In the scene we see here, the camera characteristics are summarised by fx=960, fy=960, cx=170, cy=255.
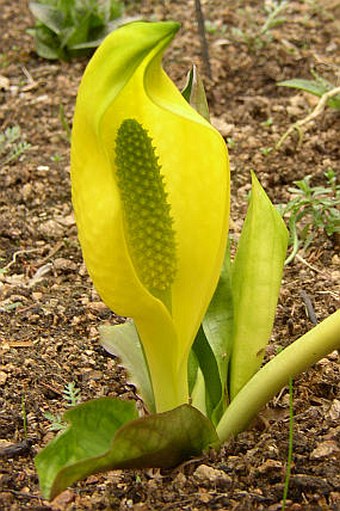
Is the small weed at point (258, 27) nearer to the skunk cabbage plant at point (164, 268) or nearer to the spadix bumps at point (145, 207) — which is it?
the skunk cabbage plant at point (164, 268)

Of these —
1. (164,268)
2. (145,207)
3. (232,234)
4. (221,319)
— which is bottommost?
(232,234)

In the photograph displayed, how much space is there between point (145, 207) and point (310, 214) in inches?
41.8

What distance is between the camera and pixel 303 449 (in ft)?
4.65

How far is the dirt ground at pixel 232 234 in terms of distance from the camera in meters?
1.37

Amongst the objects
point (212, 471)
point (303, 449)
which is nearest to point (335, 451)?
point (303, 449)

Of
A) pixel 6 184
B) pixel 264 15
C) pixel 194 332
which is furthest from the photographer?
pixel 264 15

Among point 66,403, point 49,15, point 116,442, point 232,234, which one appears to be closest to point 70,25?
point 49,15

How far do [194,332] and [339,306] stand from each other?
0.61 meters

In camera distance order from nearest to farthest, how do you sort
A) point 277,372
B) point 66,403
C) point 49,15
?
1. point 277,372
2. point 66,403
3. point 49,15

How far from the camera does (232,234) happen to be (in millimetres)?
2180

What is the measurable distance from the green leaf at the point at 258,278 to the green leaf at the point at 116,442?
0.14 m

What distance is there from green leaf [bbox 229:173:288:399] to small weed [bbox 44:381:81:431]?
303mm

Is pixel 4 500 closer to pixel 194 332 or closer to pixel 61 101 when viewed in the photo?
pixel 194 332

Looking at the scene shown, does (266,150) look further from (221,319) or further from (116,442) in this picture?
(116,442)
